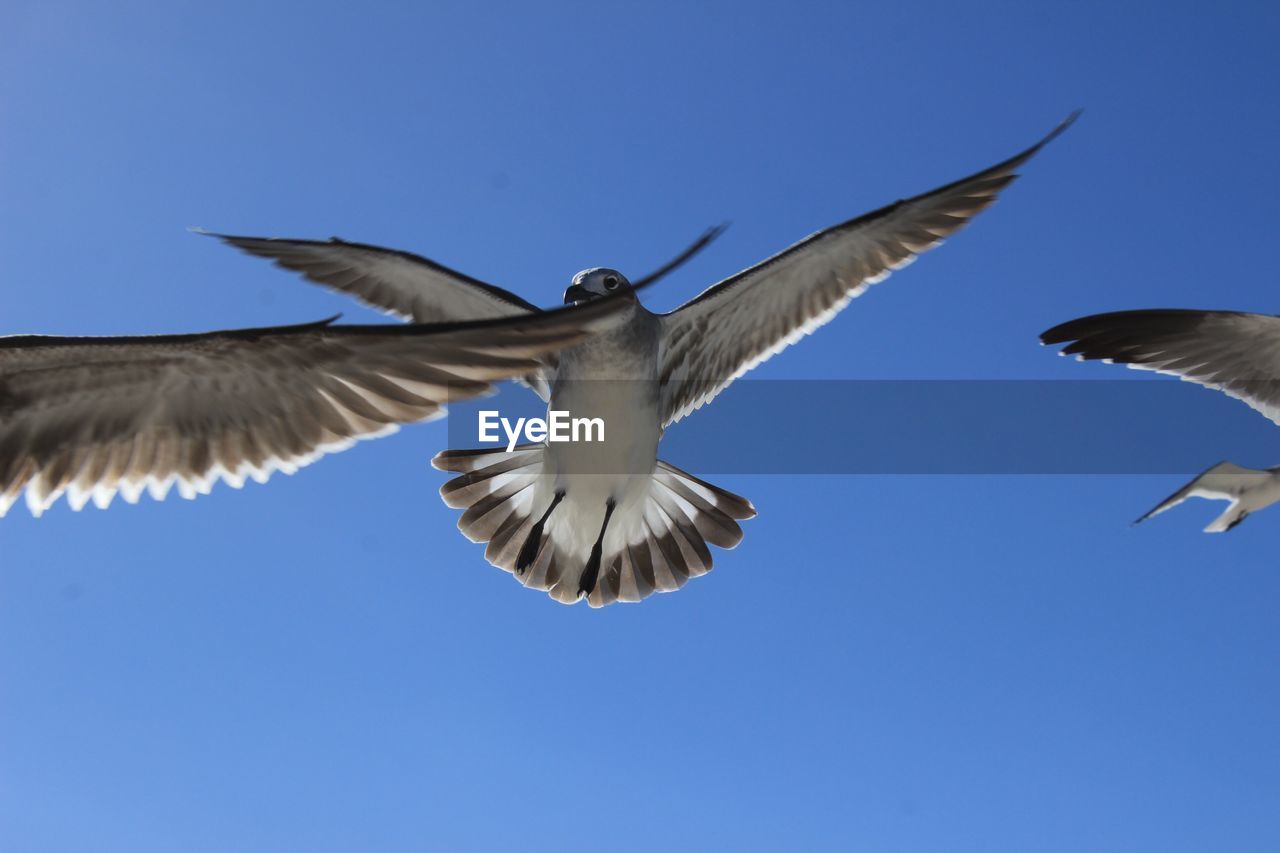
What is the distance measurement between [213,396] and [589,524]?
9.91ft

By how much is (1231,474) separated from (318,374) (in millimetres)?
4844

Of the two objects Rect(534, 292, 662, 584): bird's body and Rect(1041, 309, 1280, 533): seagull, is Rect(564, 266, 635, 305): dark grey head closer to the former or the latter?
Rect(534, 292, 662, 584): bird's body

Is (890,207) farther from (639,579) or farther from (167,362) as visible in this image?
(167,362)

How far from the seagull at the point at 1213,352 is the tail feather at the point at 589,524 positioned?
2136 mm

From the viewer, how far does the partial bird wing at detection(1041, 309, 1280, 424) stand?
5.89 meters

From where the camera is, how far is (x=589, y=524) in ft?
19.8

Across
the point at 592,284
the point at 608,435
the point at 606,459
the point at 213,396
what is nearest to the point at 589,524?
the point at 606,459

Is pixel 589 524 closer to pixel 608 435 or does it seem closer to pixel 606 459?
pixel 606 459

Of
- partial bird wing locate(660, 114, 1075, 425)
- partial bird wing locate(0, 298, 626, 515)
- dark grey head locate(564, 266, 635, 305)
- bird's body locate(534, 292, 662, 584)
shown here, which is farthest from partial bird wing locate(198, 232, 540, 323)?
partial bird wing locate(0, 298, 626, 515)

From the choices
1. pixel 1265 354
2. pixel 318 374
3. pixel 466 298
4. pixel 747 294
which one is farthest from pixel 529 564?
pixel 1265 354

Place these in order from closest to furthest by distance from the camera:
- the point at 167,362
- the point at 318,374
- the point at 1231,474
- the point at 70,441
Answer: the point at 318,374
the point at 167,362
the point at 70,441
the point at 1231,474

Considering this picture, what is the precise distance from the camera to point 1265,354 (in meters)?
6.07

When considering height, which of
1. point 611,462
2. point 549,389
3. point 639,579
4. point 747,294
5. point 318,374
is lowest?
point 318,374

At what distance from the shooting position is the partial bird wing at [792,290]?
5.78 metres
